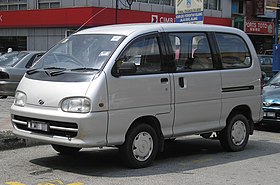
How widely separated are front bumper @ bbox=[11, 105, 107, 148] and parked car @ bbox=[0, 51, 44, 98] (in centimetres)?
699

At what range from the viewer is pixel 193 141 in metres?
9.43

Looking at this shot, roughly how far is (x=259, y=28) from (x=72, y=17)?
1685cm

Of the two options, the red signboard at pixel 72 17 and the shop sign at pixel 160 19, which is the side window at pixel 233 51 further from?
the shop sign at pixel 160 19

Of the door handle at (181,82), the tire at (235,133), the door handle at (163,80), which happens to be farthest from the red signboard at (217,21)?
the door handle at (163,80)

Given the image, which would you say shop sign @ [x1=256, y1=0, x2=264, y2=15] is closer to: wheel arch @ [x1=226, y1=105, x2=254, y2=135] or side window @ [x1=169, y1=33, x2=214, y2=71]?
wheel arch @ [x1=226, y1=105, x2=254, y2=135]

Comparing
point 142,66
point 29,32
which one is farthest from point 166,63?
point 29,32

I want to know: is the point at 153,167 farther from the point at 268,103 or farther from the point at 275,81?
the point at 275,81

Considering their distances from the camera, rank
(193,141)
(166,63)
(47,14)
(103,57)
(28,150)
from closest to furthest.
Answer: (103,57) < (166,63) < (28,150) < (193,141) < (47,14)

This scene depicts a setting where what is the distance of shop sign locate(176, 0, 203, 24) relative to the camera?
14.8 m

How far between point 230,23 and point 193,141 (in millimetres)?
26387

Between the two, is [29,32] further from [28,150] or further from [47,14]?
[28,150]

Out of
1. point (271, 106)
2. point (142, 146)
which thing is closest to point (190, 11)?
point (271, 106)

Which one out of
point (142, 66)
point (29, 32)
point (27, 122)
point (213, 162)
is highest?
point (29, 32)

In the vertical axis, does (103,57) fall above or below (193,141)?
above
